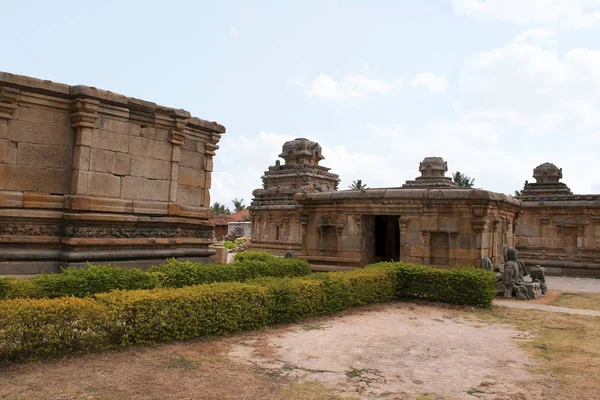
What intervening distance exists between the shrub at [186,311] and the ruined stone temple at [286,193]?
67.1 ft

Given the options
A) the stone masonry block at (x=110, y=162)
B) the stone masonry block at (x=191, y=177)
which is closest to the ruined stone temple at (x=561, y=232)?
the stone masonry block at (x=191, y=177)

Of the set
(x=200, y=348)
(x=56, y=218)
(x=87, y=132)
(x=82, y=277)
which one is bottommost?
(x=200, y=348)

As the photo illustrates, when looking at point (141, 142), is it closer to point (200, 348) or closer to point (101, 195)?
point (101, 195)

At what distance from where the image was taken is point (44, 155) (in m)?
8.43

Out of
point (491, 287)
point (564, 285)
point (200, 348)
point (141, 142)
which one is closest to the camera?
point (200, 348)

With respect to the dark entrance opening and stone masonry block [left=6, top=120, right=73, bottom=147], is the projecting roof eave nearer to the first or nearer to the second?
the dark entrance opening

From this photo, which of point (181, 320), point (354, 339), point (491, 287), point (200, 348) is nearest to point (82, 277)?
point (181, 320)

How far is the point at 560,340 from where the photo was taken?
7.71 metres

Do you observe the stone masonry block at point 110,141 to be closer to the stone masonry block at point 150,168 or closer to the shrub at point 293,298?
the stone masonry block at point 150,168

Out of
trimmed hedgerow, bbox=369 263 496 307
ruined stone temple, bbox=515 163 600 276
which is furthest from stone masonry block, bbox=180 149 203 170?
ruined stone temple, bbox=515 163 600 276

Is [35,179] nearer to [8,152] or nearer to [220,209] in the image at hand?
[8,152]

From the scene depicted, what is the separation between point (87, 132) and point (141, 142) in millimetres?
1157

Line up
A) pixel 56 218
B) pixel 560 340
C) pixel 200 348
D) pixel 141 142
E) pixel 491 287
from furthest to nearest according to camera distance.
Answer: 1. pixel 491 287
2. pixel 141 142
3. pixel 56 218
4. pixel 560 340
5. pixel 200 348

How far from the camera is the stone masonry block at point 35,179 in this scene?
801 centimetres
